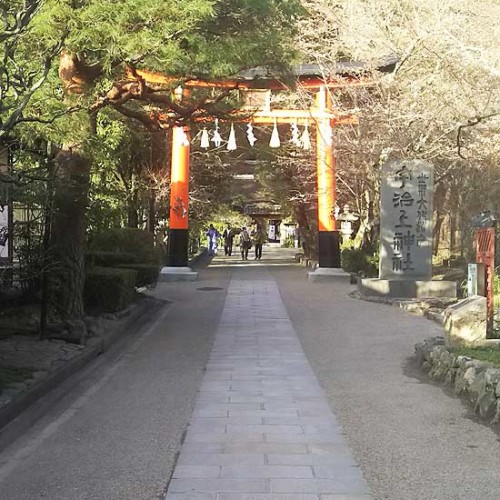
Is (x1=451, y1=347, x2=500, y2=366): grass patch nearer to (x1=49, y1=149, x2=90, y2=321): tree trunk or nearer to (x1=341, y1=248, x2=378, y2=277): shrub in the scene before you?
(x1=49, y1=149, x2=90, y2=321): tree trunk

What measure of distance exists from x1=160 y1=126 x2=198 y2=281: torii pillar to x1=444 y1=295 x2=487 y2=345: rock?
43.8 feet

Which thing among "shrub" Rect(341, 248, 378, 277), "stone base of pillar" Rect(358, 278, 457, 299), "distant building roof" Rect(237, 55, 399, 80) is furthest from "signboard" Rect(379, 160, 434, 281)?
"shrub" Rect(341, 248, 378, 277)

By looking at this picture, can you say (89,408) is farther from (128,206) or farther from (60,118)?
(128,206)

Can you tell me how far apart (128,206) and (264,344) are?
42.5ft

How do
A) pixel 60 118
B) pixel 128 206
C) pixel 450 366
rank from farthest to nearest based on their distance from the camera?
pixel 128 206, pixel 60 118, pixel 450 366

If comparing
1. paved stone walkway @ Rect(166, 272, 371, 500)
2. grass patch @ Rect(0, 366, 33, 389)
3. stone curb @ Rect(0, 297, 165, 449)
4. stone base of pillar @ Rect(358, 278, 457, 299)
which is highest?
stone base of pillar @ Rect(358, 278, 457, 299)

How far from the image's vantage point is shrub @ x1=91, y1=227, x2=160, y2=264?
1650 cm

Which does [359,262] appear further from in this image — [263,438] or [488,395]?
[263,438]

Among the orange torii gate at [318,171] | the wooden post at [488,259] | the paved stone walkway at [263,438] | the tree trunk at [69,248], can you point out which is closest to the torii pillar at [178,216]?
the orange torii gate at [318,171]

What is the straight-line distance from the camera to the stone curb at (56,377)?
18.7ft

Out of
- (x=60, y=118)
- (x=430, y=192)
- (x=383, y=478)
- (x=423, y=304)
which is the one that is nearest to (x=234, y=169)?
(x=430, y=192)

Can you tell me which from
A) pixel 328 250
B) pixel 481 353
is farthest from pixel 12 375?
pixel 328 250

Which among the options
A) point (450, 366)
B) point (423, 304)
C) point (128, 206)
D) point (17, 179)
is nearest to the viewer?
point (17, 179)

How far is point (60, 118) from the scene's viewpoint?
311 inches
